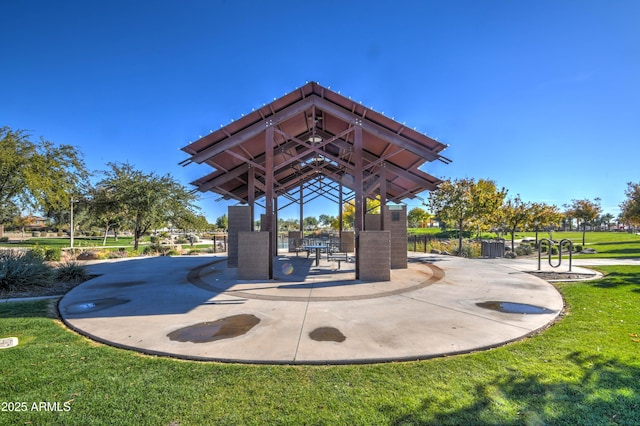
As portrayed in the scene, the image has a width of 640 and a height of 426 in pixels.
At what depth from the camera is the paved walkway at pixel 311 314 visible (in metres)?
4.10

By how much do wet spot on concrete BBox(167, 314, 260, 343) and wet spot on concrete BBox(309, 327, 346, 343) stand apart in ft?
3.78

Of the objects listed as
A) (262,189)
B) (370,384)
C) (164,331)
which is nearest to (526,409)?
(370,384)

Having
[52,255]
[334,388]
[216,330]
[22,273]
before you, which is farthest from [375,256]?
[52,255]

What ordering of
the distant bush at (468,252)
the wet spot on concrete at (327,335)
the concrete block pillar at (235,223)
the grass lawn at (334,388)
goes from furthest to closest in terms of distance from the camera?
the distant bush at (468,252) → the concrete block pillar at (235,223) → the wet spot on concrete at (327,335) → the grass lawn at (334,388)

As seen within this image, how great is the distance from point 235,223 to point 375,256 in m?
5.76

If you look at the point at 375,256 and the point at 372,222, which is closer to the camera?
the point at 375,256

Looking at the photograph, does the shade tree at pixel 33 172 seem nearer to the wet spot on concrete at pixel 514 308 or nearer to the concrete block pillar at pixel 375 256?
the concrete block pillar at pixel 375 256

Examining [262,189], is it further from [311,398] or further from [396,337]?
[311,398]

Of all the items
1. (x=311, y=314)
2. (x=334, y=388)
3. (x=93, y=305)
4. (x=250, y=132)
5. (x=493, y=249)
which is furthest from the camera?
(x=493, y=249)

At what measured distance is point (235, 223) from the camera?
38.4 feet

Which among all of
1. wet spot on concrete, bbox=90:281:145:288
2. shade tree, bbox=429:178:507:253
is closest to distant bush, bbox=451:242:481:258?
shade tree, bbox=429:178:507:253

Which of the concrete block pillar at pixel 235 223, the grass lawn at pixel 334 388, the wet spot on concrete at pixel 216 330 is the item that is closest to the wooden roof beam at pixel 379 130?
the concrete block pillar at pixel 235 223

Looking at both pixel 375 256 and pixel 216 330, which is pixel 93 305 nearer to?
pixel 216 330

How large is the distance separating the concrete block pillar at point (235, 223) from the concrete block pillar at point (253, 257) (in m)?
2.18
